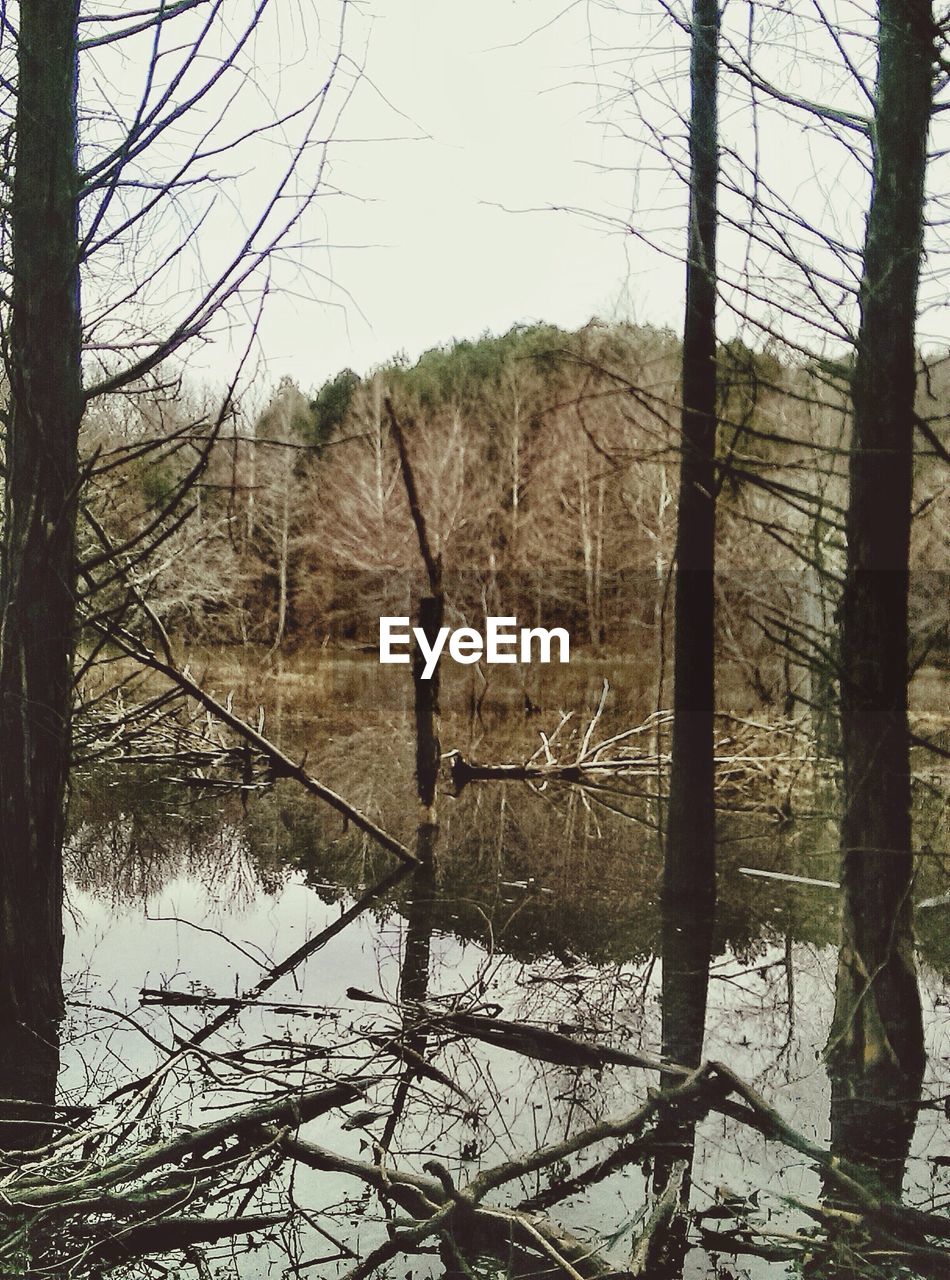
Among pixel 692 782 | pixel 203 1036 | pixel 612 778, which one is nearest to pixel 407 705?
pixel 612 778

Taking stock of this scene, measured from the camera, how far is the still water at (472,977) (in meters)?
4.33

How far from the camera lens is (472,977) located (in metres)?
7.10

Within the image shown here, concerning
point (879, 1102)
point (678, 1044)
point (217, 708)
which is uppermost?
point (217, 708)

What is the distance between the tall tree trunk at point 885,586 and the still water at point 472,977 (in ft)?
1.33

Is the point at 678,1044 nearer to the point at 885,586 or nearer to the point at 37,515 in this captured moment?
the point at 885,586

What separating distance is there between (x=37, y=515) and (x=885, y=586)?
374 centimetres

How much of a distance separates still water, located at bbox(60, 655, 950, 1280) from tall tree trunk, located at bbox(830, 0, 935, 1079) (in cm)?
41

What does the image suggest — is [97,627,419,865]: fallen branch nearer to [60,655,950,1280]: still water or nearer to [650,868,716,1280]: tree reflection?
[60,655,950,1280]: still water

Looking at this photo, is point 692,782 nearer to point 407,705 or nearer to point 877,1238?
point 877,1238

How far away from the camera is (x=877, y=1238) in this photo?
3.84 meters

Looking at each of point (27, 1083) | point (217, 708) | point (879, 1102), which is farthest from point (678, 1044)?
point (217, 708)

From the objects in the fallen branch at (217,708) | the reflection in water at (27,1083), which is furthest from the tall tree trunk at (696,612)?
the reflection in water at (27,1083)

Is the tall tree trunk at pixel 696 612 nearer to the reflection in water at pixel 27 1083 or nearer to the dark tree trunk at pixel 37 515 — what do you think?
the dark tree trunk at pixel 37 515

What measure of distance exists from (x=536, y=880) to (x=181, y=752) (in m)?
6.26
